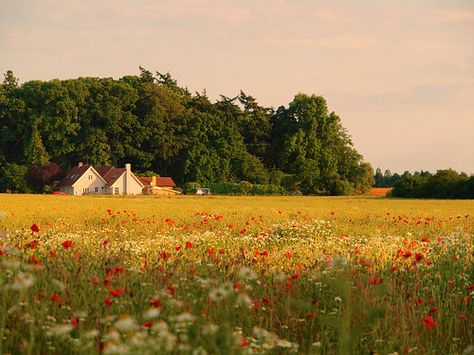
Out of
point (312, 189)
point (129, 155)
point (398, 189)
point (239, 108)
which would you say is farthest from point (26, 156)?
point (398, 189)

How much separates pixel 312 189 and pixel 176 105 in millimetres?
25221

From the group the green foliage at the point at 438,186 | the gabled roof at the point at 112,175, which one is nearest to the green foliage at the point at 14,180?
the gabled roof at the point at 112,175

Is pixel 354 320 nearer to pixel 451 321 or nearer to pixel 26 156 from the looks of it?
pixel 451 321

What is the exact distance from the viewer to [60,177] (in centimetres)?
8575

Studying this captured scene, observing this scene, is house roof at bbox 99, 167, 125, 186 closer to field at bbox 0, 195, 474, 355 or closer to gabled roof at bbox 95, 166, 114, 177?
gabled roof at bbox 95, 166, 114, 177

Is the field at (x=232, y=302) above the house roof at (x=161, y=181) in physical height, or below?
below

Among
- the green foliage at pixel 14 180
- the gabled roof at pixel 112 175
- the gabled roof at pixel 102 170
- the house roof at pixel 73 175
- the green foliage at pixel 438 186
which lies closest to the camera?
the green foliage at pixel 438 186

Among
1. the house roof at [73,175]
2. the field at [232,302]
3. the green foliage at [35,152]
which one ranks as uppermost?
the green foliage at [35,152]

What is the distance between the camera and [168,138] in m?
91.1

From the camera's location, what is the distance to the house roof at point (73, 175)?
8425cm

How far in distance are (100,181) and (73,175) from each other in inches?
164

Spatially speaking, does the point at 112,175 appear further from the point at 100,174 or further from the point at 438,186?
the point at 438,186

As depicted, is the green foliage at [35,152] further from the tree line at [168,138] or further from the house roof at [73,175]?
the house roof at [73,175]

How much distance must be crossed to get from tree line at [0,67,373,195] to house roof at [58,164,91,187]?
1.66m
